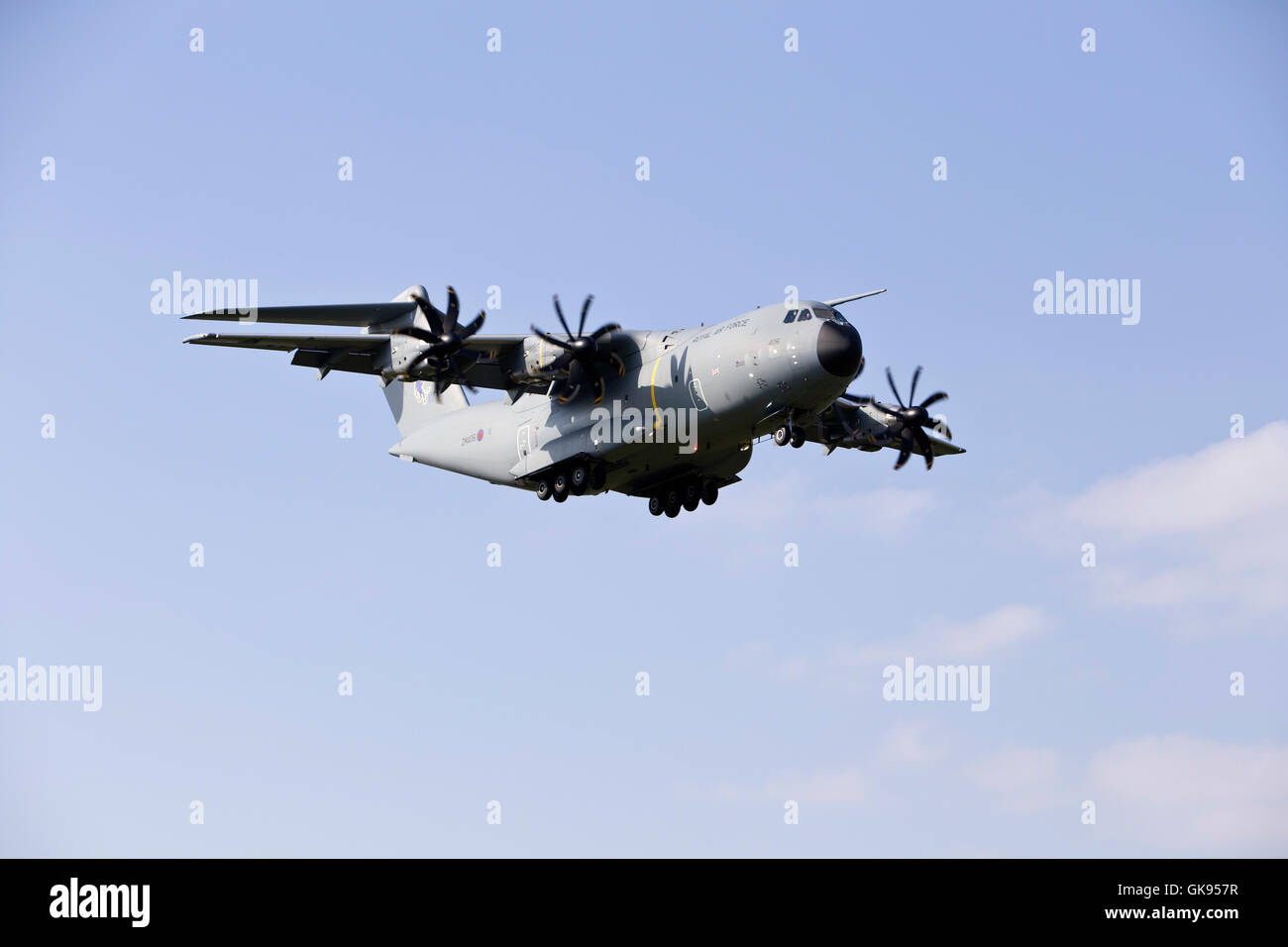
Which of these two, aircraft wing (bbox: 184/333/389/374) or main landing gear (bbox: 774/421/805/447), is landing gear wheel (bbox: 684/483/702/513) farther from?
aircraft wing (bbox: 184/333/389/374)

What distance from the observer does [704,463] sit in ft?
105

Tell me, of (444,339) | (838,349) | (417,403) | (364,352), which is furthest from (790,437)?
(417,403)

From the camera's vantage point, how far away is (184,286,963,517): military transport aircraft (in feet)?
92.7

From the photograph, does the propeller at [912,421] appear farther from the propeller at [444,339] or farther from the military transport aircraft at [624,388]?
the propeller at [444,339]

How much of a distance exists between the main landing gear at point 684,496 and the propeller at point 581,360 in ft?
10.5

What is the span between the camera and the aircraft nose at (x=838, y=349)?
2755 cm

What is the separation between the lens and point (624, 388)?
3056cm

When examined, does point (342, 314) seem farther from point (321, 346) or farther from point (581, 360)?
point (581, 360)

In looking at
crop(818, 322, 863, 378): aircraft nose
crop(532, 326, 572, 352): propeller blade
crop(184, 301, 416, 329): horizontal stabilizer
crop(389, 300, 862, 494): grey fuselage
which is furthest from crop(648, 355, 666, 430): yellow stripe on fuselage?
crop(184, 301, 416, 329): horizontal stabilizer
